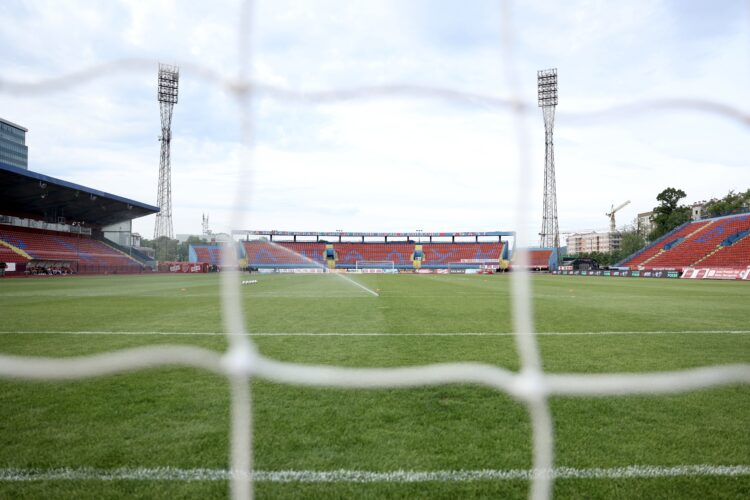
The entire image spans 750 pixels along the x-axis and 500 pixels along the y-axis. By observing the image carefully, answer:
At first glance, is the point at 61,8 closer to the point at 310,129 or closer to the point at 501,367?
the point at 310,129

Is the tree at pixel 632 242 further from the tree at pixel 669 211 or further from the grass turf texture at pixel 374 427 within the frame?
the grass turf texture at pixel 374 427

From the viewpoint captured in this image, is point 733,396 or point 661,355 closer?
point 733,396

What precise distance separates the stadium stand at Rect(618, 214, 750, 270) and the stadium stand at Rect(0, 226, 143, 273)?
38.1m

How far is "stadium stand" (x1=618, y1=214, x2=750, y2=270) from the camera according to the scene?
26.8 meters

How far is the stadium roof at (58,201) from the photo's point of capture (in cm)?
2377

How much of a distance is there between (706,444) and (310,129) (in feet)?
8.25

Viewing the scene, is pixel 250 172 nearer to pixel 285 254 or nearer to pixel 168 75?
pixel 168 75

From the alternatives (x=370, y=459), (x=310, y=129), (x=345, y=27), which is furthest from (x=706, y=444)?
(x=345, y=27)

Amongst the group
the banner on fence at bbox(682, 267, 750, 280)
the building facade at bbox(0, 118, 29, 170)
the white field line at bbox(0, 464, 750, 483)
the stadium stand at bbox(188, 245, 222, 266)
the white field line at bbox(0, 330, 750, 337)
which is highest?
the building facade at bbox(0, 118, 29, 170)

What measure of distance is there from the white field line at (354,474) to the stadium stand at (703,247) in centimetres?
2913

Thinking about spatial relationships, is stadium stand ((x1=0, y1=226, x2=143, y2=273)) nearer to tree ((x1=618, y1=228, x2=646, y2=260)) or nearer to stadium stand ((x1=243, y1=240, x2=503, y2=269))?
stadium stand ((x1=243, y1=240, x2=503, y2=269))

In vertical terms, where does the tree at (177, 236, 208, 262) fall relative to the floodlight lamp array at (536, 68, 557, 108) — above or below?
below

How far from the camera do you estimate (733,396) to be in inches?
108

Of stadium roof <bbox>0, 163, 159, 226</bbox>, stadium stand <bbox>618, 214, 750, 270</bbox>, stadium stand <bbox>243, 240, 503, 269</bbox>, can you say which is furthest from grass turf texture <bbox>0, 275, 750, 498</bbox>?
stadium stand <bbox>243, 240, 503, 269</bbox>
